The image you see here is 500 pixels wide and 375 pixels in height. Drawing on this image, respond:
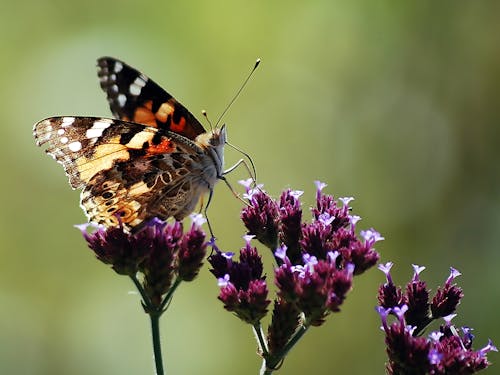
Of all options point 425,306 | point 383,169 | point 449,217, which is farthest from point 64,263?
point 425,306

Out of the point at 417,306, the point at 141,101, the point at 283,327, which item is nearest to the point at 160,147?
the point at 141,101

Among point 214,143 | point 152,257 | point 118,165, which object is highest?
point 214,143

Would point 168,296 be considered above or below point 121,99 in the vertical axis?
below

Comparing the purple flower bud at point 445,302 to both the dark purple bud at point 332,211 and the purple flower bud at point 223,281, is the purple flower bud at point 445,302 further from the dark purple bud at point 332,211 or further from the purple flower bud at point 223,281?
the purple flower bud at point 223,281

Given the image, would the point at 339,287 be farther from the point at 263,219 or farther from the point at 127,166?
the point at 127,166

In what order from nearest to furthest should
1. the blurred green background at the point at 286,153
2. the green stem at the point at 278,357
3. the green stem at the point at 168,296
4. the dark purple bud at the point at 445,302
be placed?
the green stem at the point at 278,357, the green stem at the point at 168,296, the dark purple bud at the point at 445,302, the blurred green background at the point at 286,153

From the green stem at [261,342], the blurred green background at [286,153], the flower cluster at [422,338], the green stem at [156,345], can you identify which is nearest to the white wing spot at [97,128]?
the green stem at [156,345]

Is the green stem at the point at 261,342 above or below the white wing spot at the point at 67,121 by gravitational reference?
below
